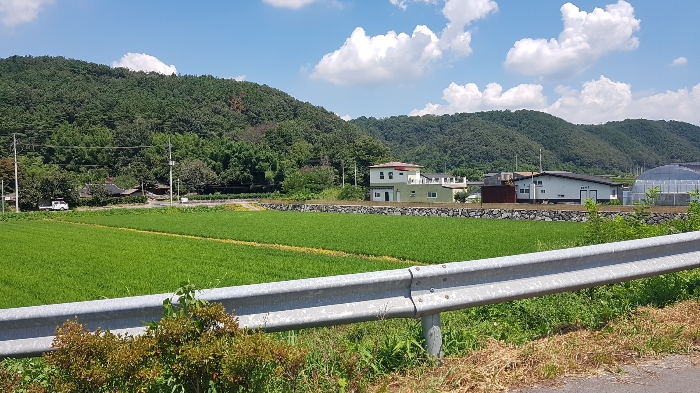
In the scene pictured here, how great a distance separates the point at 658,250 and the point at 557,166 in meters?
127

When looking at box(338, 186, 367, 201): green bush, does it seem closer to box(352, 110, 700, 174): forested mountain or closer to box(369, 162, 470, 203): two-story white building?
box(369, 162, 470, 203): two-story white building

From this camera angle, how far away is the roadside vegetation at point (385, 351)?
98.8 inches

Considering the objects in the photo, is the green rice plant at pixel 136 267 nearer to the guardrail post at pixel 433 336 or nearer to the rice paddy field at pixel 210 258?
the rice paddy field at pixel 210 258

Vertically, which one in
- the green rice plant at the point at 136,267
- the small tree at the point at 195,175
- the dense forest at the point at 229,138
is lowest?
the green rice plant at the point at 136,267

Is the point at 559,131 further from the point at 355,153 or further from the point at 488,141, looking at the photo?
the point at 355,153

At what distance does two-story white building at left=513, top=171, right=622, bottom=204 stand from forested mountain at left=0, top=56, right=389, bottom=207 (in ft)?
118

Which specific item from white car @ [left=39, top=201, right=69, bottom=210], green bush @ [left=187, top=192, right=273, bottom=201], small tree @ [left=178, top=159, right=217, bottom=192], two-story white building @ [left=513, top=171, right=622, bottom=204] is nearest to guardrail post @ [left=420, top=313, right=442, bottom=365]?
two-story white building @ [left=513, top=171, right=622, bottom=204]

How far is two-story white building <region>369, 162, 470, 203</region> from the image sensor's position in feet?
192

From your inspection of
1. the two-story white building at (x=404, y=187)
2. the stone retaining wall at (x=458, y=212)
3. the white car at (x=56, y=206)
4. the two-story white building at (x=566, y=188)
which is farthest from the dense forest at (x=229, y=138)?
the two-story white building at (x=566, y=188)

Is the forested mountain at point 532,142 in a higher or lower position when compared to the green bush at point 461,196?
higher

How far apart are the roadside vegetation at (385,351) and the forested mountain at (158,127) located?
77.2m

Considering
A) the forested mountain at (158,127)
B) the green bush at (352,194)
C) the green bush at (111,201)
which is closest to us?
the green bush at (352,194)

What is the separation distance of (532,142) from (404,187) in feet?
272

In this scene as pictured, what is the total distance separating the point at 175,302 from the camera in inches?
123
